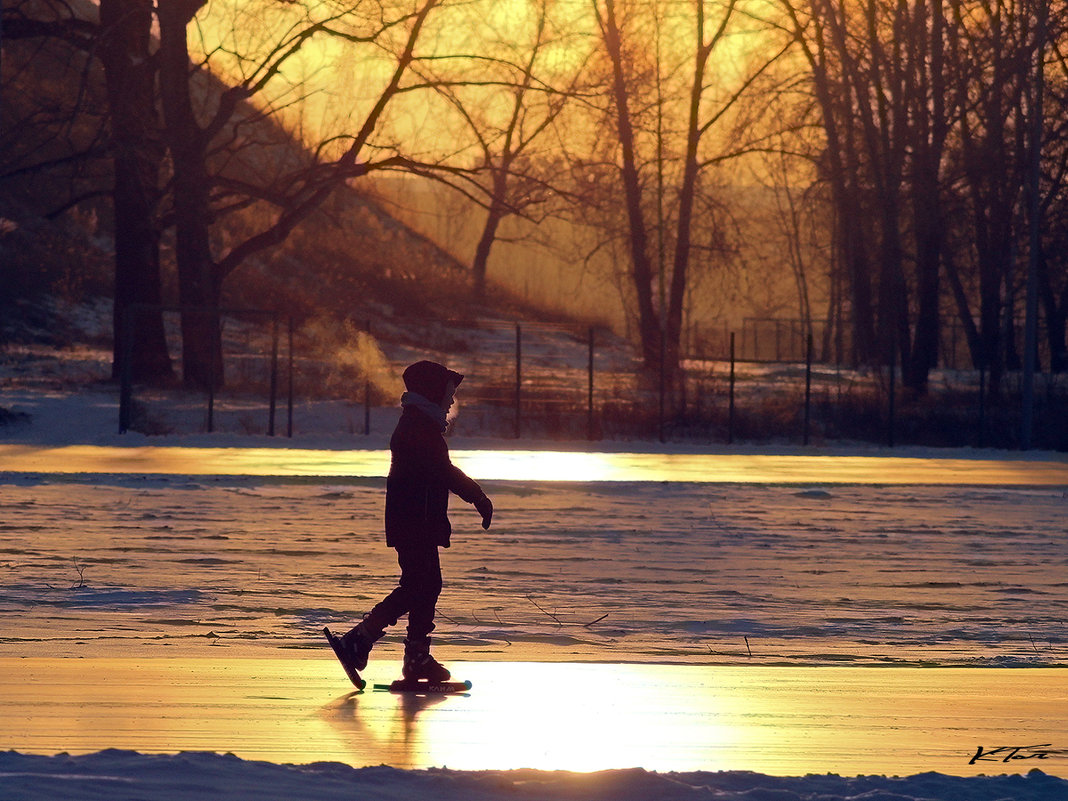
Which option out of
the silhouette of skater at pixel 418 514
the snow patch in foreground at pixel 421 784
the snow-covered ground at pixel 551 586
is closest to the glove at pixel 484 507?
the silhouette of skater at pixel 418 514

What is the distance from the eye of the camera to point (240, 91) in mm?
30078

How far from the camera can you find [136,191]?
103 feet

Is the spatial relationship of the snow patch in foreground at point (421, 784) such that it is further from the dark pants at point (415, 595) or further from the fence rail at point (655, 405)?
the fence rail at point (655, 405)

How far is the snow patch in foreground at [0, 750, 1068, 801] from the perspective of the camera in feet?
17.2

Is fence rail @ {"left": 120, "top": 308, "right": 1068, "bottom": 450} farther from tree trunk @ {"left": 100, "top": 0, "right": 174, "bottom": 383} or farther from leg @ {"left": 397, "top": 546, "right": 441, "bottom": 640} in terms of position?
leg @ {"left": 397, "top": 546, "right": 441, "bottom": 640}

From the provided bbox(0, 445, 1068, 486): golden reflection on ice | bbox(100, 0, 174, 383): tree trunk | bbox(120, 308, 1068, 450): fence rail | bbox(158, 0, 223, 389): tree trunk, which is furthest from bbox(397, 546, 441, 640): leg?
bbox(158, 0, 223, 389): tree trunk

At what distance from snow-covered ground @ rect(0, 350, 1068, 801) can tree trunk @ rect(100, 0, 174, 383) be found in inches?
496

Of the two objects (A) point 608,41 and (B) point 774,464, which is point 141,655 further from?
(A) point 608,41

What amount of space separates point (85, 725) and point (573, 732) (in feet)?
6.70

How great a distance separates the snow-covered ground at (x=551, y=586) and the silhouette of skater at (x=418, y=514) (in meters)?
0.97

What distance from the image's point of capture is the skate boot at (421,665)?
727 centimetres

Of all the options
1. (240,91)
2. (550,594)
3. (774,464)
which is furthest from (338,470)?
(240,91)
